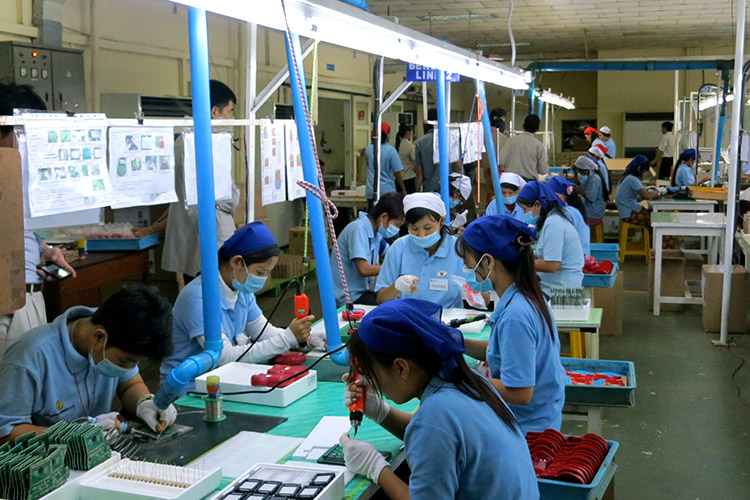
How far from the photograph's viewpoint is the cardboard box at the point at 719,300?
6.63 metres

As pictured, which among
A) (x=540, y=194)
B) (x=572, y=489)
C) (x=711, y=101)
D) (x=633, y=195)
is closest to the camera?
(x=572, y=489)

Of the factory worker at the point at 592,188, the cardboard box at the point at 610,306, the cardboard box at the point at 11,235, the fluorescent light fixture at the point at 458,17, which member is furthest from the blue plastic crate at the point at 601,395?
the fluorescent light fixture at the point at 458,17

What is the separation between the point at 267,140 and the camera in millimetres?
4012

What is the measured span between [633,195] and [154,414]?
28.1 feet

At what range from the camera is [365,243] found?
4.98 metres

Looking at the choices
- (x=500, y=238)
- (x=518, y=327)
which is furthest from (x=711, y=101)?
(x=518, y=327)

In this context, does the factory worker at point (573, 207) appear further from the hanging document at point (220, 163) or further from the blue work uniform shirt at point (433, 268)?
the hanging document at point (220, 163)

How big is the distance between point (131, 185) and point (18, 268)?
125 centimetres

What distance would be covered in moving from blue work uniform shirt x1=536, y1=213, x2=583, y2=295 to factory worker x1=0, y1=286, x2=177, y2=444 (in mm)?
3132

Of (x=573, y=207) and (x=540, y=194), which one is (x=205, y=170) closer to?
(x=540, y=194)

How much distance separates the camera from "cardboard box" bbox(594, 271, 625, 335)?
6684mm

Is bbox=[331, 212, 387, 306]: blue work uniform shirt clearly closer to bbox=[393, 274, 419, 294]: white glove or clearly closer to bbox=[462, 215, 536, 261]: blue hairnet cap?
bbox=[393, 274, 419, 294]: white glove

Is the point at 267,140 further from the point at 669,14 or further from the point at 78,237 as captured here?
the point at 669,14

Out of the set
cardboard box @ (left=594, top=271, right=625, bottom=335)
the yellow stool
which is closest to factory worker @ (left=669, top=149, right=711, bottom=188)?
the yellow stool
